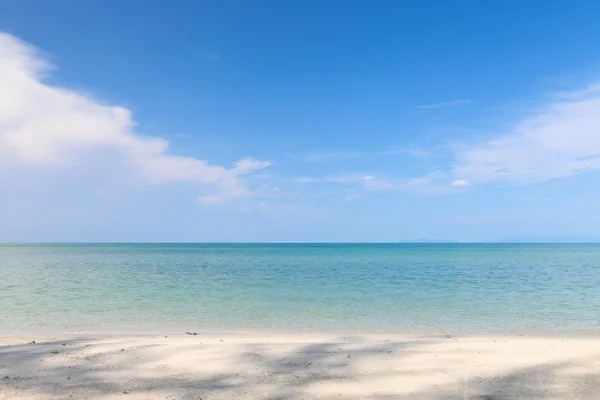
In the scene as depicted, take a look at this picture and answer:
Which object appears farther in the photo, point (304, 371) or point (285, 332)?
point (285, 332)

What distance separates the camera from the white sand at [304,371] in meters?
7.59

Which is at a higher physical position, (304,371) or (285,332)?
(304,371)

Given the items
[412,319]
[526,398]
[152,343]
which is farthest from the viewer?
[412,319]

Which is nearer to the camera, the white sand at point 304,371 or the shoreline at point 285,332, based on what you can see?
the white sand at point 304,371

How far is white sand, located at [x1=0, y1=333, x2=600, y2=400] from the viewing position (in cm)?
759

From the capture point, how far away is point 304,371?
8883 millimetres

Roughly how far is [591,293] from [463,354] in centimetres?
2365

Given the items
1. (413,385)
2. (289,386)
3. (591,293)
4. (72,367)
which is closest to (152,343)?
(72,367)

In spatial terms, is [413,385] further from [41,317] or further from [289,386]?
[41,317]

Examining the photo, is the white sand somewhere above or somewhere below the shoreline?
above

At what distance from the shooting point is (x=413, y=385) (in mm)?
7945

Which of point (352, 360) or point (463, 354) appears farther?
point (463, 354)

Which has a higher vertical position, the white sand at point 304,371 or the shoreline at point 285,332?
the white sand at point 304,371

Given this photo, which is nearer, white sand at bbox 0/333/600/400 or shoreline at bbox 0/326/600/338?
white sand at bbox 0/333/600/400
